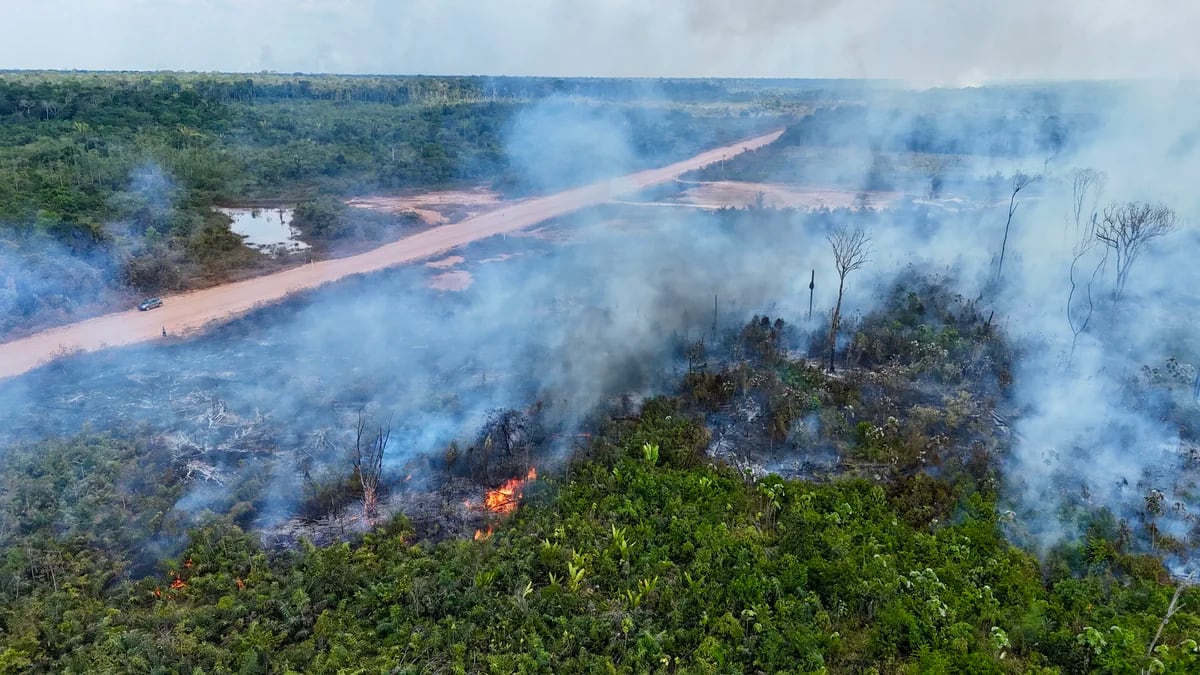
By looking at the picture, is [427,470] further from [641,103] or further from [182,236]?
[641,103]

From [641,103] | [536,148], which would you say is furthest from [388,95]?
[536,148]

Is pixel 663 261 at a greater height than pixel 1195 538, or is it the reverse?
pixel 663 261

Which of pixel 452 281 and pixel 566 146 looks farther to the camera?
pixel 566 146

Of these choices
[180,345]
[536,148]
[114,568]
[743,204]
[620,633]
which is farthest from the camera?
[536,148]

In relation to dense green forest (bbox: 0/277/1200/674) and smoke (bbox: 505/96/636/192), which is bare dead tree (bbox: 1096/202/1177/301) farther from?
smoke (bbox: 505/96/636/192)

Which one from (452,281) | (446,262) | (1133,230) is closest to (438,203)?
(446,262)

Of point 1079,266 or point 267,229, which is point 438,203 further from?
point 1079,266

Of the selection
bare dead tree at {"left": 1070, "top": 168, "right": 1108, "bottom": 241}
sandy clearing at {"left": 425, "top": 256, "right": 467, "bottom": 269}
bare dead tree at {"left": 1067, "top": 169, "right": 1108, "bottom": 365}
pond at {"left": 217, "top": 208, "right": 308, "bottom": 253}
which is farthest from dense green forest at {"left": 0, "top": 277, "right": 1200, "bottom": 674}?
bare dead tree at {"left": 1070, "top": 168, "right": 1108, "bottom": 241}
